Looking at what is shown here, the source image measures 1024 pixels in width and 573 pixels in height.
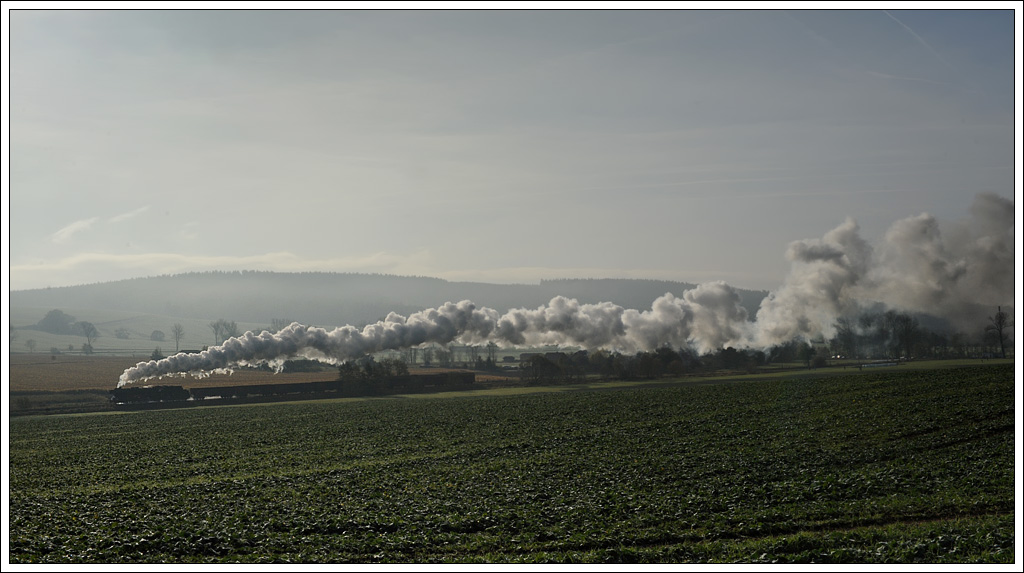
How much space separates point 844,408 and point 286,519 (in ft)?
132

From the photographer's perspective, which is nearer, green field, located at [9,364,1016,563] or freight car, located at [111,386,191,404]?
green field, located at [9,364,1016,563]

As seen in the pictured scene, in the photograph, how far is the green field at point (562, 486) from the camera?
2275cm

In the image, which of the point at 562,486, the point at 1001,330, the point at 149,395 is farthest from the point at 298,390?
the point at 1001,330

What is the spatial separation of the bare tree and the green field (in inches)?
2098

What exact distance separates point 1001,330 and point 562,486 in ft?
335

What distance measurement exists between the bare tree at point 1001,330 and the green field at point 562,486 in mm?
53299

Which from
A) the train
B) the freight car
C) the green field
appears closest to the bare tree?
the green field

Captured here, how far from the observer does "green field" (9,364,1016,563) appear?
2275 cm

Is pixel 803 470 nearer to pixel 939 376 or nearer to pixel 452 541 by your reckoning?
pixel 452 541

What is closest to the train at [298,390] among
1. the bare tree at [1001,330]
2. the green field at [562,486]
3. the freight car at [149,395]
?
the freight car at [149,395]

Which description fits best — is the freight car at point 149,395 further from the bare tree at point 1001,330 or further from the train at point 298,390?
the bare tree at point 1001,330

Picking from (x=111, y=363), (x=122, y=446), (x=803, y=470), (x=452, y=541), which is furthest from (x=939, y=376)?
(x=111, y=363)

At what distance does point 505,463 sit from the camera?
131ft

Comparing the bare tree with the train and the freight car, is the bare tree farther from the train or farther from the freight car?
the freight car
